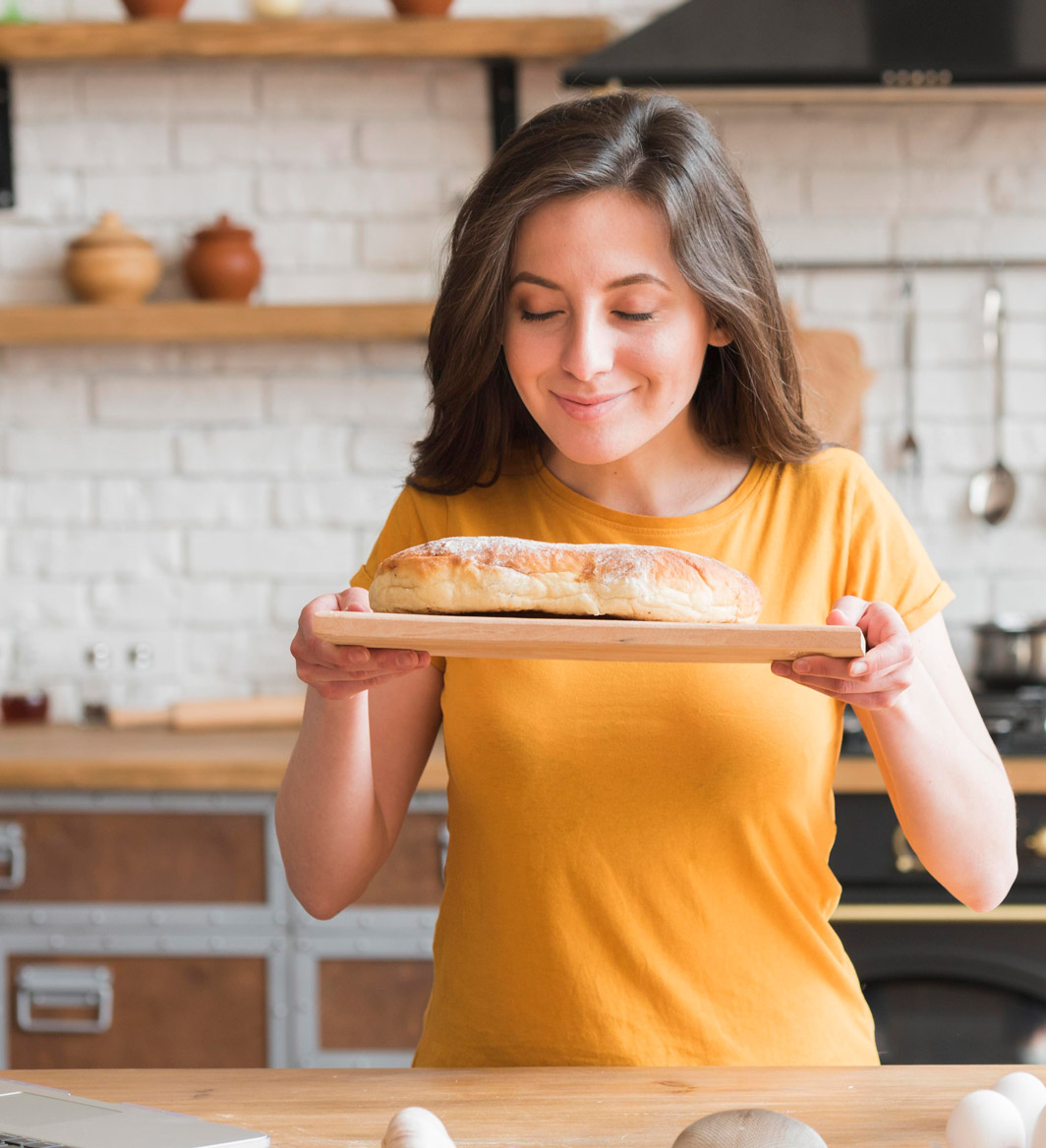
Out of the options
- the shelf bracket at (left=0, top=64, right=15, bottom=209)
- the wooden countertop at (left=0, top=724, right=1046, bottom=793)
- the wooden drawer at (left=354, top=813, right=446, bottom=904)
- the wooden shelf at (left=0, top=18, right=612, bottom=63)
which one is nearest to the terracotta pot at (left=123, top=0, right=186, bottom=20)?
the wooden shelf at (left=0, top=18, right=612, bottom=63)

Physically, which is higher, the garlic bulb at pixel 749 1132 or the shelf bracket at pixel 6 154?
the shelf bracket at pixel 6 154

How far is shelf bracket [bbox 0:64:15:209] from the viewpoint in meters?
2.86

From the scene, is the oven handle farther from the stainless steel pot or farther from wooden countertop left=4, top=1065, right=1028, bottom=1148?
wooden countertop left=4, top=1065, right=1028, bottom=1148

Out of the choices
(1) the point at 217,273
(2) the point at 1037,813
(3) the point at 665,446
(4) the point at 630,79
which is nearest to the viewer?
(3) the point at 665,446

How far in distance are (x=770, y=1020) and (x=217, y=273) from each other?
2.03 m

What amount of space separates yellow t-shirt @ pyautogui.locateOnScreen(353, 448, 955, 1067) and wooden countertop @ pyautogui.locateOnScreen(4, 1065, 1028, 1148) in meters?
0.14

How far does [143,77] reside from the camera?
2.85 m

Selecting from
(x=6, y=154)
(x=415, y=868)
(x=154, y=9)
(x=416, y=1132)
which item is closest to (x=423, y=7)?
(x=154, y=9)

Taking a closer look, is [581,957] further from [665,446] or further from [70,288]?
[70,288]

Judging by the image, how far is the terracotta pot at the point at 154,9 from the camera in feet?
8.86

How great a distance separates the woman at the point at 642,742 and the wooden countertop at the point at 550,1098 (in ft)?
0.51

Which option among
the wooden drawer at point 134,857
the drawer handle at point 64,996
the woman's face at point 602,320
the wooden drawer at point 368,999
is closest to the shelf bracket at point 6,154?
the wooden drawer at point 134,857

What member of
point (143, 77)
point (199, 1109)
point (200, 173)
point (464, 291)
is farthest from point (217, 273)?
point (199, 1109)

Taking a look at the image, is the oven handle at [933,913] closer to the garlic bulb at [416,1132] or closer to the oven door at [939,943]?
the oven door at [939,943]
